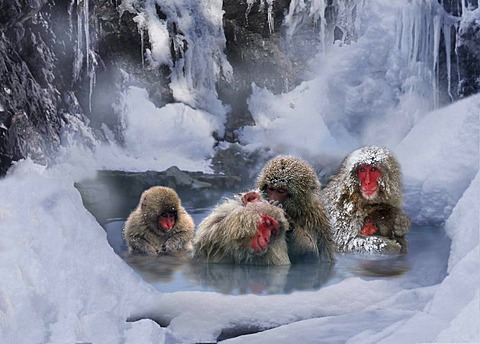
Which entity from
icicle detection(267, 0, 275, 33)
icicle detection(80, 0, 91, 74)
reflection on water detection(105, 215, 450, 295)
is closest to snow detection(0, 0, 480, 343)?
reflection on water detection(105, 215, 450, 295)

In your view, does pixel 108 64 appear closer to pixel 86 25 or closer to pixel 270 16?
pixel 86 25

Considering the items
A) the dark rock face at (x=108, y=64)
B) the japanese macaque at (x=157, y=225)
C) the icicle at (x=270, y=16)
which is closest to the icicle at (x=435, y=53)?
the dark rock face at (x=108, y=64)

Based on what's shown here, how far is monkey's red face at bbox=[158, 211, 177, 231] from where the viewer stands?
2094mm

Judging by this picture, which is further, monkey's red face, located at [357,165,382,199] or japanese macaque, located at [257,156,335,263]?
monkey's red face, located at [357,165,382,199]

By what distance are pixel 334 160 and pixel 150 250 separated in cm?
137

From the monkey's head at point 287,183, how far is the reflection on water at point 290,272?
15 cm

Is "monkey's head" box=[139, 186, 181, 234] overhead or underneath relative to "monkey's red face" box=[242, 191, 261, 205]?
underneath

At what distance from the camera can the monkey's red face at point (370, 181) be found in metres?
1.90

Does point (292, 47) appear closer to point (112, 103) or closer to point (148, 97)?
point (148, 97)

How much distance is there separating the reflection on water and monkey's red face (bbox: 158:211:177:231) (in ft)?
0.64

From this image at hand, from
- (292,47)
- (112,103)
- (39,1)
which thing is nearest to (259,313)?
(39,1)

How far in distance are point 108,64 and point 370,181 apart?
2186 millimetres

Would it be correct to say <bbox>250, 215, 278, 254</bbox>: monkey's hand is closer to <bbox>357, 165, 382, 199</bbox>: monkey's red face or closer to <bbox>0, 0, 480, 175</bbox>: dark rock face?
<bbox>357, 165, 382, 199</bbox>: monkey's red face

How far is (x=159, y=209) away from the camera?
2.12 meters
